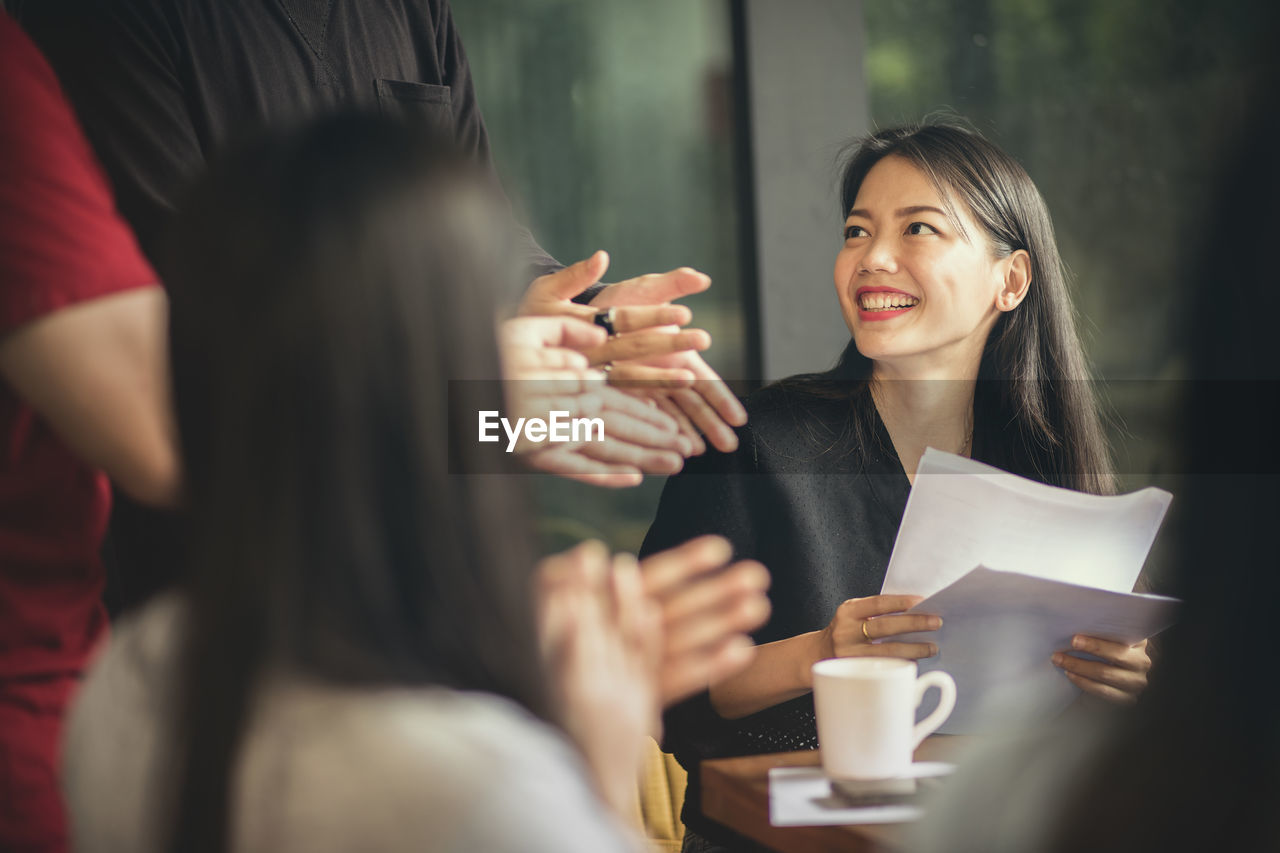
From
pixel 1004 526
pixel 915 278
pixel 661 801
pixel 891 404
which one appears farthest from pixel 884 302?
pixel 661 801

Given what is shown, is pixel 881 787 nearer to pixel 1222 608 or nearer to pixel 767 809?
pixel 767 809

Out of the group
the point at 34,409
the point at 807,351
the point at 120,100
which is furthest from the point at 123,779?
the point at 807,351

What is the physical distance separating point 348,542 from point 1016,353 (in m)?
1.54


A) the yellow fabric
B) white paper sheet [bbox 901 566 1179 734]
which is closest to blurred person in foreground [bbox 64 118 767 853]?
white paper sheet [bbox 901 566 1179 734]

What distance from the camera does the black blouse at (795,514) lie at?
1615 mm

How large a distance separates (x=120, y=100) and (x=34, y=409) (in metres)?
0.47

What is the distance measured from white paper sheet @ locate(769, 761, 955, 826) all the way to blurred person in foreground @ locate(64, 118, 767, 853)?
1.23ft

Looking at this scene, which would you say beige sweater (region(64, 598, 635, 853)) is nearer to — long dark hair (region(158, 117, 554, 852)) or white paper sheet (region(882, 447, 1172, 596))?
long dark hair (region(158, 117, 554, 852))

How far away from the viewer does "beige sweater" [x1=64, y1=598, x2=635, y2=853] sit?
19.9 inches

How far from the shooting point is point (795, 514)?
1669mm

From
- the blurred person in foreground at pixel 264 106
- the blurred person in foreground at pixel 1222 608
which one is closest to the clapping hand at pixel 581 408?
the blurred person in foreground at pixel 264 106

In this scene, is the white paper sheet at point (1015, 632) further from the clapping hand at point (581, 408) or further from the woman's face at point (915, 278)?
the woman's face at point (915, 278)

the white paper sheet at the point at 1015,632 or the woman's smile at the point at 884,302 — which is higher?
the woman's smile at the point at 884,302

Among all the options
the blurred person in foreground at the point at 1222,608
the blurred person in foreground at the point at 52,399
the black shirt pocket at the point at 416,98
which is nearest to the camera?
the blurred person in foreground at the point at 1222,608
